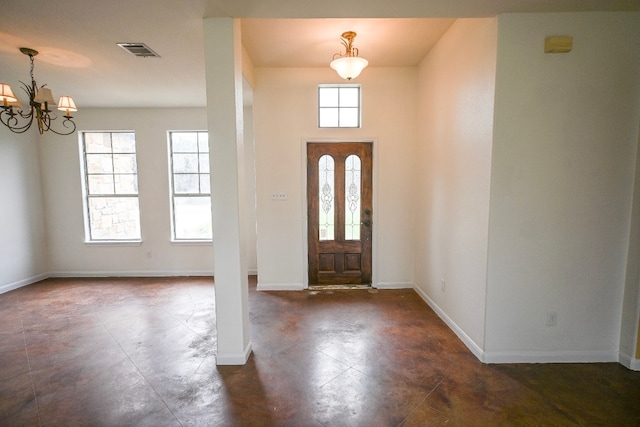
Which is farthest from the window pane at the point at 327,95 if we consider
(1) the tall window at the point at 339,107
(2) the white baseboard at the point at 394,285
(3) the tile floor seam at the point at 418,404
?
(3) the tile floor seam at the point at 418,404

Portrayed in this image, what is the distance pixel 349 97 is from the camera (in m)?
4.38

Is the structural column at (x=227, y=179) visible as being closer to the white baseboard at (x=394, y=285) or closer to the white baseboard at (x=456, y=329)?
the white baseboard at (x=456, y=329)

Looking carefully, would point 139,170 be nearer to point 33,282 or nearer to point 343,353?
point 33,282

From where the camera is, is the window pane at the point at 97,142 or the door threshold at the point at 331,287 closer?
the door threshold at the point at 331,287

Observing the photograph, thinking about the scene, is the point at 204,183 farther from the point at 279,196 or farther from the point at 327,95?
the point at 327,95

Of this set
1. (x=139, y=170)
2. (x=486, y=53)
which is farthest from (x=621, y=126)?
(x=139, y=170)

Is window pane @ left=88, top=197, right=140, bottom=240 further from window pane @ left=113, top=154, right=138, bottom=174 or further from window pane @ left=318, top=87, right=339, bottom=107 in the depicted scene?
window pane @ left=318, top=87, right=339, bottom=107

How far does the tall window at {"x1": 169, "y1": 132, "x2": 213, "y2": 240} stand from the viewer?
17.6 feet

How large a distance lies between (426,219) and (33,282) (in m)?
6.39

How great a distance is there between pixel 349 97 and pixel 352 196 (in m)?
1.42

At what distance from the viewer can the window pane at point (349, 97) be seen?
14.3 ft

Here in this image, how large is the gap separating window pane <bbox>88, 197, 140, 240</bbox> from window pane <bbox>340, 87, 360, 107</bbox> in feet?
13.1

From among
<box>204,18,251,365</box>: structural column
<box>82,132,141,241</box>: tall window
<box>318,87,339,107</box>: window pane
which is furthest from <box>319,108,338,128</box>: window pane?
<box>82,132,141,241</box>: tall window

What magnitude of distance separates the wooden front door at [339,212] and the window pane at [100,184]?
145 inches
